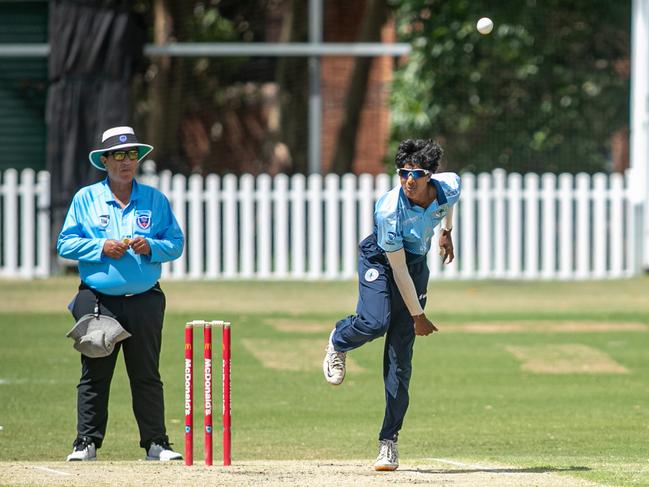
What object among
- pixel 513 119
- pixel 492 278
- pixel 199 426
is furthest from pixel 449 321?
pixel 513 119

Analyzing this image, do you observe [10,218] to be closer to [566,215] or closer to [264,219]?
[264,219]

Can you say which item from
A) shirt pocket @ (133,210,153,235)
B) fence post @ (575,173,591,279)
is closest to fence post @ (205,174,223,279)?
fence post @ (575,173,591,279)

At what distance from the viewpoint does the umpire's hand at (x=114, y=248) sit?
8.35 meters

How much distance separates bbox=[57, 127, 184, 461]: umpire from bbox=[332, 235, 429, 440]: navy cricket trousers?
1200mm

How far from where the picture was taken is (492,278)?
1931cm

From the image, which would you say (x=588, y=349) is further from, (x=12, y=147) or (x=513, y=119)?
(x=12, y=147)

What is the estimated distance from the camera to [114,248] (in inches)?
329

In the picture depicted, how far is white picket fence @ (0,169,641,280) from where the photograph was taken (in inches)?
743

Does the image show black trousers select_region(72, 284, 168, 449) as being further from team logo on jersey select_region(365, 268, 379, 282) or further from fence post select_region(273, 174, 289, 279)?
fence post select_region(273, 174, 289, 279)

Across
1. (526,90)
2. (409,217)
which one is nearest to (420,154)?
(409,217)

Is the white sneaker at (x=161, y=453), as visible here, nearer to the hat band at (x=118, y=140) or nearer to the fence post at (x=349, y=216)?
the hat band at (x=118, y=140)

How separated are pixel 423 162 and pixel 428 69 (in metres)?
13.9

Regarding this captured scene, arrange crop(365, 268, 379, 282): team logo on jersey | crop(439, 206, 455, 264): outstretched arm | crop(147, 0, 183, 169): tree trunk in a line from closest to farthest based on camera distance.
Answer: crop(365, 268, 379, 282): team logo on jersey → crop(439, 206, 455, 264): outstretched arm → crop(147, 0, 183, 169): tree trunk

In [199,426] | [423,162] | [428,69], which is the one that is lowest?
[199,426]
